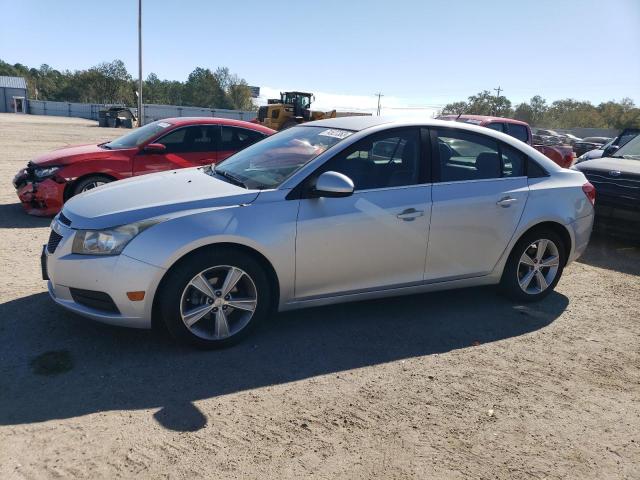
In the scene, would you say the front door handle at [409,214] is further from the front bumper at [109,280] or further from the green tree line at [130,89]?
the green tree line at [130,89]

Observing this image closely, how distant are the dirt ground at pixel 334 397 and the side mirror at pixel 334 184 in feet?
3.83

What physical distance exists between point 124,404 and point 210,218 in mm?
1279

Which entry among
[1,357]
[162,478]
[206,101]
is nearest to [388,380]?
[162,478]

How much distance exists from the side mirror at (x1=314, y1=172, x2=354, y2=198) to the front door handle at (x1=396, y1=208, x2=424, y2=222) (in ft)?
1.82

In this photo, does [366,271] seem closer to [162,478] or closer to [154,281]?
[154,281]

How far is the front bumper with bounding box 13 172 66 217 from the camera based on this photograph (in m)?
7.27

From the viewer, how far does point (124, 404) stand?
9.87 ft

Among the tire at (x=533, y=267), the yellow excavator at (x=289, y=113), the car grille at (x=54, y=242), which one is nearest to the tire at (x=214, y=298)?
the car grille at (x=54, y=242)

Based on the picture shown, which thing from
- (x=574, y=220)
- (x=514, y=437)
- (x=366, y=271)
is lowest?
(x=514, y=437)

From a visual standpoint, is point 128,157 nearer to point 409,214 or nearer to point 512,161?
point 409,214

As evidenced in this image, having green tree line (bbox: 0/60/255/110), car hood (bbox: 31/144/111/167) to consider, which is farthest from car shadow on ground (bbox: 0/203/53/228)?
green tree line (bbox: 0/60/255/110)

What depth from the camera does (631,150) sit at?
329 inches

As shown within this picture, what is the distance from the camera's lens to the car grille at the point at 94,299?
3455mm

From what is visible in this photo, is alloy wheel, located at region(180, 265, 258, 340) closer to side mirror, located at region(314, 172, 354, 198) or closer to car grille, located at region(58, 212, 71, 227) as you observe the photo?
side mirror, located at region(314, 172, 354, 198)
